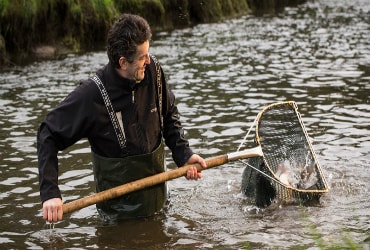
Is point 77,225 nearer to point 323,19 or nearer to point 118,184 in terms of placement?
point 118,184

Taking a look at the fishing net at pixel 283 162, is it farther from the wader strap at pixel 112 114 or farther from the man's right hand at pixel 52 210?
the man's right hand at pixel 52 210

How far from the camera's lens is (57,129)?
5508 mm

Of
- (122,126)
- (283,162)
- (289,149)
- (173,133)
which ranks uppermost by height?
(122,126)

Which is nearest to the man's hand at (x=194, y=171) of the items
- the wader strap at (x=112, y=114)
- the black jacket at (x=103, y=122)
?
the black jacket at (x=103, y=122)

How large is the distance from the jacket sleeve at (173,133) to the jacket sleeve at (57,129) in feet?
2.84

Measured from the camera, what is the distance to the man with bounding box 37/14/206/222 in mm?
5504

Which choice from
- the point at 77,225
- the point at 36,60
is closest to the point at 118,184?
the point at 77,225

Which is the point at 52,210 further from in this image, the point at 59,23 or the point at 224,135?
the point at 59,23

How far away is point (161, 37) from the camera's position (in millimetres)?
18859

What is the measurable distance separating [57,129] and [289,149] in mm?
2863

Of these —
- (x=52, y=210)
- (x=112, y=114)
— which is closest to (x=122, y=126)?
(x=112, y=114)

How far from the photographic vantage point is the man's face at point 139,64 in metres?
5.53

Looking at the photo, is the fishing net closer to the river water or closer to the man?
the river water

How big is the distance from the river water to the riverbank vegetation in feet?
2.69
